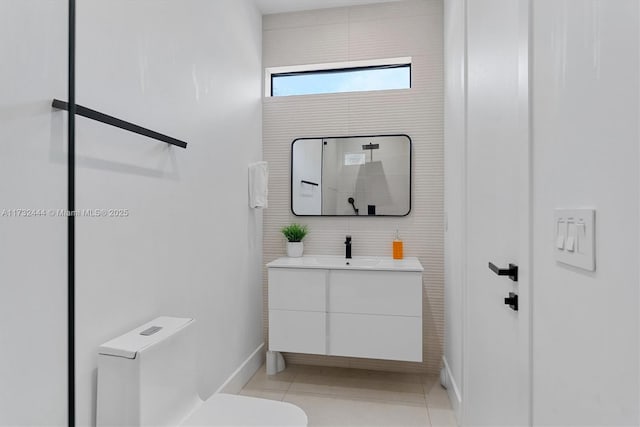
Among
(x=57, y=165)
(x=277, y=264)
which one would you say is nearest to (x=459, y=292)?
(x=277, y=264)

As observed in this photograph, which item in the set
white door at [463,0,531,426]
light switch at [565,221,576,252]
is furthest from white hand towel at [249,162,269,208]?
light switch at [565,221,576,252]

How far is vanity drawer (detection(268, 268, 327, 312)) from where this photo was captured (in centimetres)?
220

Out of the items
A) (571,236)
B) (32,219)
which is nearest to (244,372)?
(32,219)

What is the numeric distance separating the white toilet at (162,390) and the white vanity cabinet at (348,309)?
2.86ft

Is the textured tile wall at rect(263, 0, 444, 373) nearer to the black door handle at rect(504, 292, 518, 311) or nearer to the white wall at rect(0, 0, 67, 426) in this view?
the black door handle at rect(504, 292, 518, 311)

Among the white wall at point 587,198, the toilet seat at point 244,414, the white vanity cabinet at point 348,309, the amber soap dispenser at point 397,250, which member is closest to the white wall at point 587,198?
the white wall at point 587,198

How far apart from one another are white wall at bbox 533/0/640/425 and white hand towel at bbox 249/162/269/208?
1839 millimetres

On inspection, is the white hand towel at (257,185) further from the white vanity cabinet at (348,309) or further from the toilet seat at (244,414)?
the toilet seat at (244,414)

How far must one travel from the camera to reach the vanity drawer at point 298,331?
219 cm

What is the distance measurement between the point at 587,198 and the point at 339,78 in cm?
238

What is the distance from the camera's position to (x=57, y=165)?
952mm

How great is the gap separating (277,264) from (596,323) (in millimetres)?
1887

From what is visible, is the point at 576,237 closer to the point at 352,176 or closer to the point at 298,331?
the point at 298,331

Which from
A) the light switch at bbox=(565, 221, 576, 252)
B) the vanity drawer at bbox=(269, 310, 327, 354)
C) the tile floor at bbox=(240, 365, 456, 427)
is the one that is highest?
the light switch at bbox=(565, 221, 576, 252)
